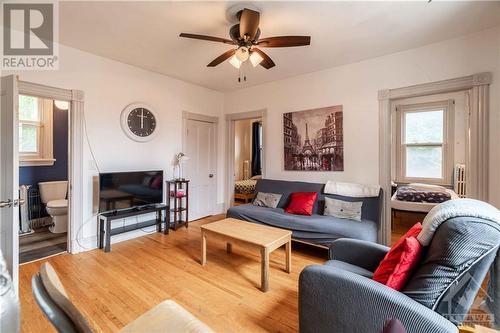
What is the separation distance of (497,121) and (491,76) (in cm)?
50

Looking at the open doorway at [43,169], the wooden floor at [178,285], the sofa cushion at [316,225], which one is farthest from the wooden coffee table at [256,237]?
the open doorway at [43,169]

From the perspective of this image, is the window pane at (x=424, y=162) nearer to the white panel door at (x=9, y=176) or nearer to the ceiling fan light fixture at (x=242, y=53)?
the ceiling fan light fixture at (x=242, y=53)

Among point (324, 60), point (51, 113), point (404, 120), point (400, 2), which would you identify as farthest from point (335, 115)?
point (51, 113)

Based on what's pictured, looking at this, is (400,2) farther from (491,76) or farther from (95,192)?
(95,192)

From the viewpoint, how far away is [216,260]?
2.88 metres

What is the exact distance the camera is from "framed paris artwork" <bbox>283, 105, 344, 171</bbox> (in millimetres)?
3615

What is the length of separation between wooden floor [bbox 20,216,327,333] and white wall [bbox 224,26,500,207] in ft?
4.85

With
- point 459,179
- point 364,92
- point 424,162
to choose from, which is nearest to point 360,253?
point 364,92

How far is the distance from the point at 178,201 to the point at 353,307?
3542 millimetres

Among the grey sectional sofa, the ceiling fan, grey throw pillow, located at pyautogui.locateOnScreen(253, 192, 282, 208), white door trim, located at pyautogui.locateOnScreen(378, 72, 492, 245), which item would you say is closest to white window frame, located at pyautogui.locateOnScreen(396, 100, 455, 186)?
white door trim, located at pyautogui.locateOnScreen(378, 72, 492, 245)

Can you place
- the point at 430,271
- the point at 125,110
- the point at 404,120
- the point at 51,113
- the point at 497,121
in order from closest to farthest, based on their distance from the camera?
the point at 430,271 → the point at 497,121 → the point at 125,110 → the point at 51,113 → the point at 404,120

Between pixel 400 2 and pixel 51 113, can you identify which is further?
pixel 51 113

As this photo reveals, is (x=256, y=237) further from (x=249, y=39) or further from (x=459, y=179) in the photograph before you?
(x=459, y=179)

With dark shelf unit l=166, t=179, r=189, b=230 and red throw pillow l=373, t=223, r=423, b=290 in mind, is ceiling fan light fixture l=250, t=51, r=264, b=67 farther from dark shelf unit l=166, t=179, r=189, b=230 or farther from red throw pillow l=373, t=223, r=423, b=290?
dark shelf unit l=166, t=179, r=189, b=230
